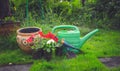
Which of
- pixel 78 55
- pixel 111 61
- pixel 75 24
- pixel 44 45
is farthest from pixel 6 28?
pixel 111 61

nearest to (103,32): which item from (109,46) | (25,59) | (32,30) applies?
(109,46)

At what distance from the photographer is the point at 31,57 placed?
5125 millimetres

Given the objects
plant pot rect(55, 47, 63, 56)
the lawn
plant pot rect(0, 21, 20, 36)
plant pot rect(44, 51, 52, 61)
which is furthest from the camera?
plant pot rect(0, 21, 20, 36)

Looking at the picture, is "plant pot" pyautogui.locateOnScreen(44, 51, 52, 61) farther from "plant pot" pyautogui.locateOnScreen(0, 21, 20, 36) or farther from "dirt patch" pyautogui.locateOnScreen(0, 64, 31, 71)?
"plant pot" pyautogui.locateOnScreen(0, 21, 20, 36)

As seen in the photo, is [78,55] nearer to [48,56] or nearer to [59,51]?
[59,51]

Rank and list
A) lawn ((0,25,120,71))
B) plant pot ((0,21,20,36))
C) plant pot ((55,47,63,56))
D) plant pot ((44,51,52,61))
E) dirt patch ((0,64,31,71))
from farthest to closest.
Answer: plant pot ((0,21,20,36))
plant pot ((55,47,63,56))
plant pot ((44,51,52,61))
dirt patch ((0,64,31,71))
lawn ((0,25,120,71))

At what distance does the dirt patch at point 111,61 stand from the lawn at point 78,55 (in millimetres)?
131

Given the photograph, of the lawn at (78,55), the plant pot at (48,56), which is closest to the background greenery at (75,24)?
the lawn at (78,55)

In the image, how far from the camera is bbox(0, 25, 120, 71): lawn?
14.8 feet

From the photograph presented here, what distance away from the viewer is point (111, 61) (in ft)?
15.9

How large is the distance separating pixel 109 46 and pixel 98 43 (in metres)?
0.36

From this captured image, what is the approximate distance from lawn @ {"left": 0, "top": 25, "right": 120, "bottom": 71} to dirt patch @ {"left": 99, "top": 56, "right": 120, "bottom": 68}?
0.43 ft

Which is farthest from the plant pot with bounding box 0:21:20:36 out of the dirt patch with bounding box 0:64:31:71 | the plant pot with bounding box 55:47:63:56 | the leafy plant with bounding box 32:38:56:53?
the plant pot with bounding box 55:47:63:56

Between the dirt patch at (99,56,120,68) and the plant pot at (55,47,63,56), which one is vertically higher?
the plant pot at (55,47,63,56)
